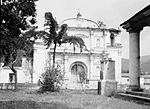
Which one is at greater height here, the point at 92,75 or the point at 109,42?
the point at 109,42

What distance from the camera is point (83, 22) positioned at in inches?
1602

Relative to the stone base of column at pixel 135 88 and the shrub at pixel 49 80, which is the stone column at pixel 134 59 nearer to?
the stone base of column at pixel 135 88

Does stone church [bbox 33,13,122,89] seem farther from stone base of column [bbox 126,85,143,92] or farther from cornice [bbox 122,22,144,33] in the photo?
cornice [bbox 122,22,144,33]

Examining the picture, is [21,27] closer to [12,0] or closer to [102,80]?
[12,0]

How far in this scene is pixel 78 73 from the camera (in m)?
39.3

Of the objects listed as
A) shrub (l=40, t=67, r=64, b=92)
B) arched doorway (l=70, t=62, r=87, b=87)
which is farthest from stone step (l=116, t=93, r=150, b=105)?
arched doorway (l=70, t=62, r=87, b=87)

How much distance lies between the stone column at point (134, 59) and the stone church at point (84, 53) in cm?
2266

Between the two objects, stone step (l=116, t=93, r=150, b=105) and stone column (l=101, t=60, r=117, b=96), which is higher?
stone column (l=101, t=60, r=117, b=96)

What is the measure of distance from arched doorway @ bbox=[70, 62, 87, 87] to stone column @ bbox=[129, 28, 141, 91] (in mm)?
23713

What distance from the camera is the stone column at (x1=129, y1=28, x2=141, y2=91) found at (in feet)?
46.1

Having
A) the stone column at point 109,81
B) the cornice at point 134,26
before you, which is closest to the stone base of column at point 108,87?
the stone column at point 109,81

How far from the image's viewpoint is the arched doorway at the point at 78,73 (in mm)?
38225

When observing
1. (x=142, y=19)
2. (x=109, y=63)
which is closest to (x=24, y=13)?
(x=142, y=19)

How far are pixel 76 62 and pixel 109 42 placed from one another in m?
6.39
